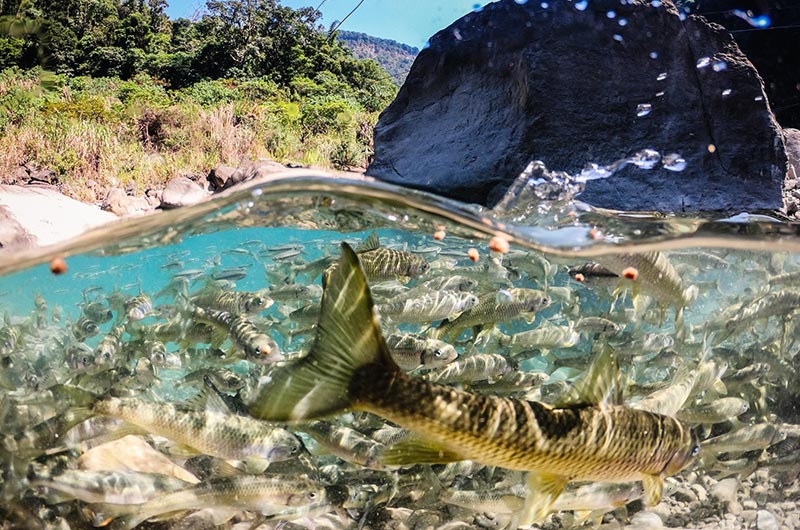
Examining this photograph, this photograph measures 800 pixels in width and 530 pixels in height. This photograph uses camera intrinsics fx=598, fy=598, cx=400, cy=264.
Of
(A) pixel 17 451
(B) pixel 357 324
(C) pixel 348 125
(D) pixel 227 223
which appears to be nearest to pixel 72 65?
(C) pixel 348 125

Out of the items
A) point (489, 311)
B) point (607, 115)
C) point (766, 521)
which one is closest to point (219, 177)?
point (607, 115)

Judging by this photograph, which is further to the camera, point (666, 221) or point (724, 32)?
point (724, 32)

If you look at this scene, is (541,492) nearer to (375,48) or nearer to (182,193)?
(182,193)

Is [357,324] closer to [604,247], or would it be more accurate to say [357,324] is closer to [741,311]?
[604,247]

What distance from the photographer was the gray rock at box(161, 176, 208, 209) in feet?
43.1

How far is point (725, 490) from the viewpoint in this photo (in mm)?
5926

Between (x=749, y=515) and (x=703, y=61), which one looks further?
(x=703, y=61)

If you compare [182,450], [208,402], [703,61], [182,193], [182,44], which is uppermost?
[182,44]

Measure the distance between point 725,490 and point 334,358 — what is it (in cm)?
524

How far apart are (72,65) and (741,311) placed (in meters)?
30.4

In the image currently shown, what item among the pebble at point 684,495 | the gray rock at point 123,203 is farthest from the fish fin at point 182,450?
the gray rock at point 123,203

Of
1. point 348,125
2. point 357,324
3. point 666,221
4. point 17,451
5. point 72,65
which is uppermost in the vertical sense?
point 72,65

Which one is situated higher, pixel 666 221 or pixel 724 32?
pixel 724 32

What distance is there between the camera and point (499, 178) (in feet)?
28.8
